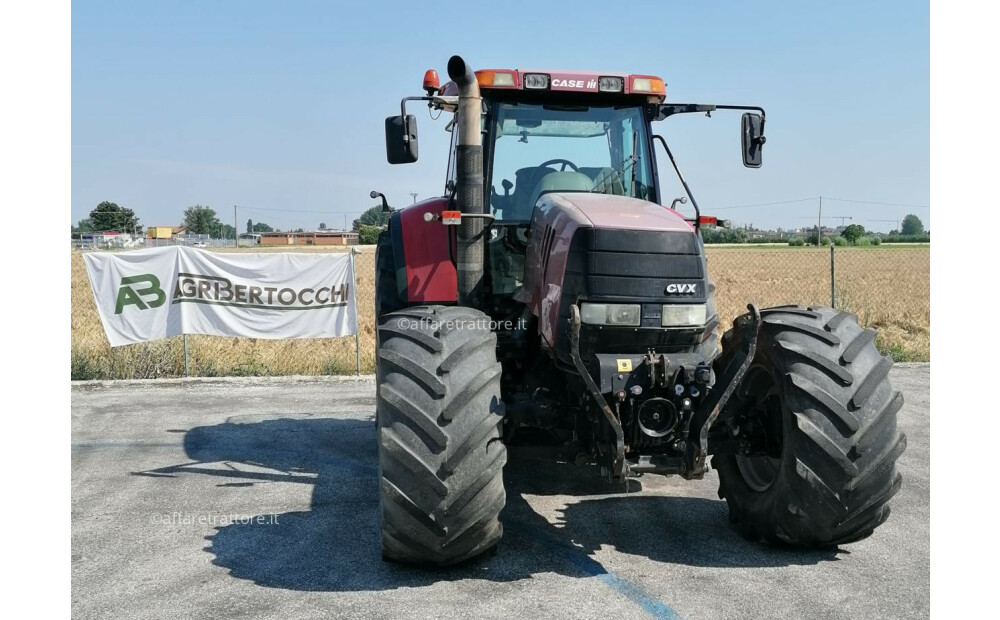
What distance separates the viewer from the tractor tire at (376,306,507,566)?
407 cm

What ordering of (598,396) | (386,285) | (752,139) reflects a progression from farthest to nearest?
(386,285) → (752,139) → (598,396)

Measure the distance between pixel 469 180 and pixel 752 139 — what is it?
215 centimetres

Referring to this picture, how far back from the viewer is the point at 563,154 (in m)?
5.98

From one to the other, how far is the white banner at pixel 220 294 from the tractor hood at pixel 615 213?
6507mm

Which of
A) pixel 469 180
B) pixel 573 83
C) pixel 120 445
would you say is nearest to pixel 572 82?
pixel 573 83

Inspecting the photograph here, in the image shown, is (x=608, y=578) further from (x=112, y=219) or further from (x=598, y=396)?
(x=112, y=219)

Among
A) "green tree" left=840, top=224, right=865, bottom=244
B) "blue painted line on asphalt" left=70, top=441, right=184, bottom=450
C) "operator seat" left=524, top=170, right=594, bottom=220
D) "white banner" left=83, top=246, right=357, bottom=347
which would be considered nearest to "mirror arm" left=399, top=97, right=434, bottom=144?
"operator seat" left=524, top=170, right=594, bottom=220

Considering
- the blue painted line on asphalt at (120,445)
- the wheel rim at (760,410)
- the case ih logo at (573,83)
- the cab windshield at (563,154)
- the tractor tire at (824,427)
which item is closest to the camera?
the tractor tire at (824,427)

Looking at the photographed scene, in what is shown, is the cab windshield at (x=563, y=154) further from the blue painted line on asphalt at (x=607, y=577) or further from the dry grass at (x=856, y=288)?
the dry grass at (x=856, y=288)

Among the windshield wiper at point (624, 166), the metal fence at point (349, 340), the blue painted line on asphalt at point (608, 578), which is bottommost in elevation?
the blue painted line on asphalt at point (608, 578)

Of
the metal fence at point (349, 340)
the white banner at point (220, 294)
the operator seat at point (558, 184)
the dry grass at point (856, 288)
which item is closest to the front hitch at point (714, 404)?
the operator seat at point (558, 184)

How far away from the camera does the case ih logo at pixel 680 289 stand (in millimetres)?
4441

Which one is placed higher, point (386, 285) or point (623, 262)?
point (623, 262)

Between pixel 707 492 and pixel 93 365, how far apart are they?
9.06m
